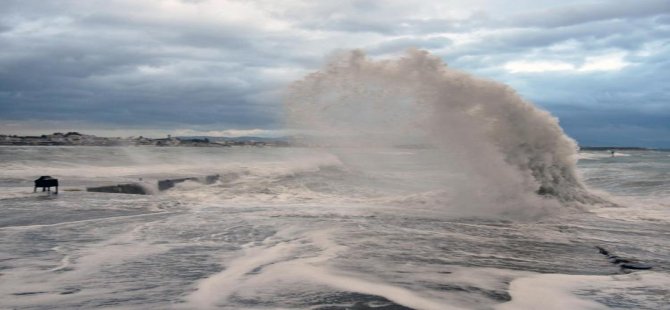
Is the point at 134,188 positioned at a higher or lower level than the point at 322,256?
lower

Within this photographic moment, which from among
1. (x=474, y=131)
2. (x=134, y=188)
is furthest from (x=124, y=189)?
(x=474, y=131)

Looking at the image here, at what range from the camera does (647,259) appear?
8766 mm

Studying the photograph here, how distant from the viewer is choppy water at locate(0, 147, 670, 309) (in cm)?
628

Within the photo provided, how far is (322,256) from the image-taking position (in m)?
8.77

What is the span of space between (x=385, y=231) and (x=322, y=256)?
2.99 m

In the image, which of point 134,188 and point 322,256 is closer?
point 322,256

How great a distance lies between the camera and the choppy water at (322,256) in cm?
628

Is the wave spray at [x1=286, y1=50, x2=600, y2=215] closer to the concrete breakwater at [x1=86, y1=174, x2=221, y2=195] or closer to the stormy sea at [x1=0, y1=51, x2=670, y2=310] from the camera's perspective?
the stormy sea at [x1=0, y1=51, x2=670, y2=310]

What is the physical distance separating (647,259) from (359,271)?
449 cm

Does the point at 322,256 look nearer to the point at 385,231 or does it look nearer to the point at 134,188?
the point at 385,231

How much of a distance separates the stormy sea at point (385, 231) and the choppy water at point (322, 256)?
1.5 inches

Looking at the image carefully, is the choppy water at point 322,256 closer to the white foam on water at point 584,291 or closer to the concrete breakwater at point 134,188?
the white foam on water at point 584,291

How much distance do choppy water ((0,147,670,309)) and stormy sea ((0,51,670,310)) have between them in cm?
4

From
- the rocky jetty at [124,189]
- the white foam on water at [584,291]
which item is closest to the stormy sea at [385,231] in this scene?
the white foam on water at [584,291]
